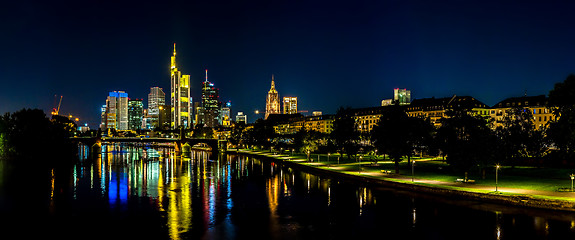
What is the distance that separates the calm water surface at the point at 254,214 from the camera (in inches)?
1294

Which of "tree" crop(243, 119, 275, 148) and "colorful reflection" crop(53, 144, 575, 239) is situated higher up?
"tree" crop(243, 119, 275, 148)

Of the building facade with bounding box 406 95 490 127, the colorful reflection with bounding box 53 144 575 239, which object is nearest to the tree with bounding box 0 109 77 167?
the colorful reflection with bounding box 53 144 575 239

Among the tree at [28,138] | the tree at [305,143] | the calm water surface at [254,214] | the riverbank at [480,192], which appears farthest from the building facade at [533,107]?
the tree at [28,138]

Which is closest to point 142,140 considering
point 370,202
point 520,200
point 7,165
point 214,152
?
point 214,152

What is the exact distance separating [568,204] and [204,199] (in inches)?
1352

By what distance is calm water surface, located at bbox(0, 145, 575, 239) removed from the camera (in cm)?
3288

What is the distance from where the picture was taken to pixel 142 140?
161 metres

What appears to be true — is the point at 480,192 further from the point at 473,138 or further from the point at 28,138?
the point at 28,138

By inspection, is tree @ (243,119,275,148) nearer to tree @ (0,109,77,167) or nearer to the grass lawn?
Result: tree @ (0,109,77,167)

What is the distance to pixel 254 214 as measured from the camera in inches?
1583

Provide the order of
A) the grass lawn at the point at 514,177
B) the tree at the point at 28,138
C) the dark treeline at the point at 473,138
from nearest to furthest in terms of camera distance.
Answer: the dark treeline at the point at 473,138, the grass lawn at the point at 514,177, the tree at the point at 28,138

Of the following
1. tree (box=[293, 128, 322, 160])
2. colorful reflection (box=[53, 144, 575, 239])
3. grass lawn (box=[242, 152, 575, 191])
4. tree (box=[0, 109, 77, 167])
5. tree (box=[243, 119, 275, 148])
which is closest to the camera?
colorful reflection (box=[53, 144, 575, 239])

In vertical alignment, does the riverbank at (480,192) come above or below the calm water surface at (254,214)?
above

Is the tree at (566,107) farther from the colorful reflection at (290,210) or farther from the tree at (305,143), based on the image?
the tree at (305,143)
